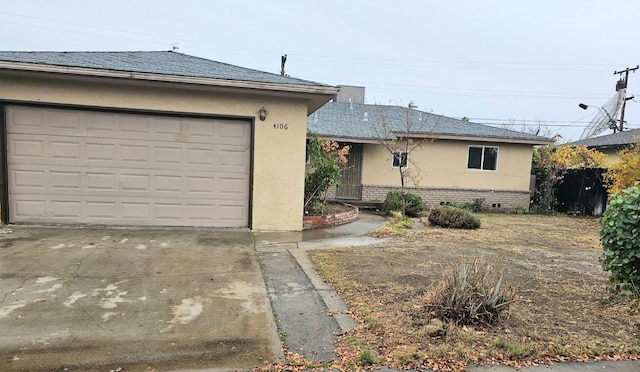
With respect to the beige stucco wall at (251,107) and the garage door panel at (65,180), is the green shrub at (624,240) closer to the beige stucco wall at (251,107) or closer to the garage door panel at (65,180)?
the beige stucco wall at (251,107)

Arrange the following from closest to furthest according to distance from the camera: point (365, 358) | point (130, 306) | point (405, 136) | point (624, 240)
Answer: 1. point (365, 358)
2. point (130, 306)
3. point (624, 240)
4. point (405, 136)

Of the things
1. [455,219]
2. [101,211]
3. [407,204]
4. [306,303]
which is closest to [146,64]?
[101,211]

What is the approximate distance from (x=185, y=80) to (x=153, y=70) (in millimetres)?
680

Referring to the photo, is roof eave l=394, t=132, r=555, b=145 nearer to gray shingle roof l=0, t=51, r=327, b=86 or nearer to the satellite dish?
gray shingle roof l=0, t=51, r=327, b=86

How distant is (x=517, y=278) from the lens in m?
5.40

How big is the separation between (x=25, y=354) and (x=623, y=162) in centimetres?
1538

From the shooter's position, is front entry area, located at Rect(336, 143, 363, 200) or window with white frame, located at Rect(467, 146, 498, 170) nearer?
front entry area, located at Rect(336, 143, 363, 200)

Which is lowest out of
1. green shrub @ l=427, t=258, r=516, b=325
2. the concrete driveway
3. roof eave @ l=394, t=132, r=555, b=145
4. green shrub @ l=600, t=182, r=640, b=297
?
the concrete driveway

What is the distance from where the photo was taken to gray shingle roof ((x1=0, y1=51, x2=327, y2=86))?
7148 millimetres

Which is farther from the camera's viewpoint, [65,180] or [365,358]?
[65,180]

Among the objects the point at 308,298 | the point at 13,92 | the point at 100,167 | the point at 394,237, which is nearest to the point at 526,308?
the point at 308,298

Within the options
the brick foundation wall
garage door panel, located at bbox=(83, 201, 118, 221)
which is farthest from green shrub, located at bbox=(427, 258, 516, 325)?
the brick foundation wall

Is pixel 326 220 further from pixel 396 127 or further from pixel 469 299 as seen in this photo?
pixel 396 127

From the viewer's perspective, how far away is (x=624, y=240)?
4133 millimetres
